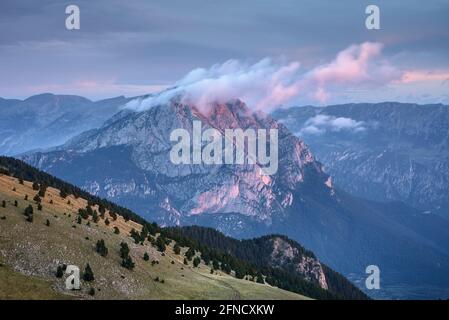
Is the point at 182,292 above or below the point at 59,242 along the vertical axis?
below

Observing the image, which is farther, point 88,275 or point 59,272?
point 88,275

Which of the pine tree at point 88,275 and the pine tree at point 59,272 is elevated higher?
the pine tree at point 59,272

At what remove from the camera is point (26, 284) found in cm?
16662

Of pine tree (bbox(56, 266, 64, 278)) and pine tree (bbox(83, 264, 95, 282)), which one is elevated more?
pine tree (bbox(56, 266, 64, 278))

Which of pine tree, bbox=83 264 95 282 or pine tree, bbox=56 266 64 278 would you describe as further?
pine tree, bbox=83 264 95 282

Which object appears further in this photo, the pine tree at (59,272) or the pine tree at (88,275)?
the pine tree at (88,275)

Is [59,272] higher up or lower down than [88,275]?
higher up
